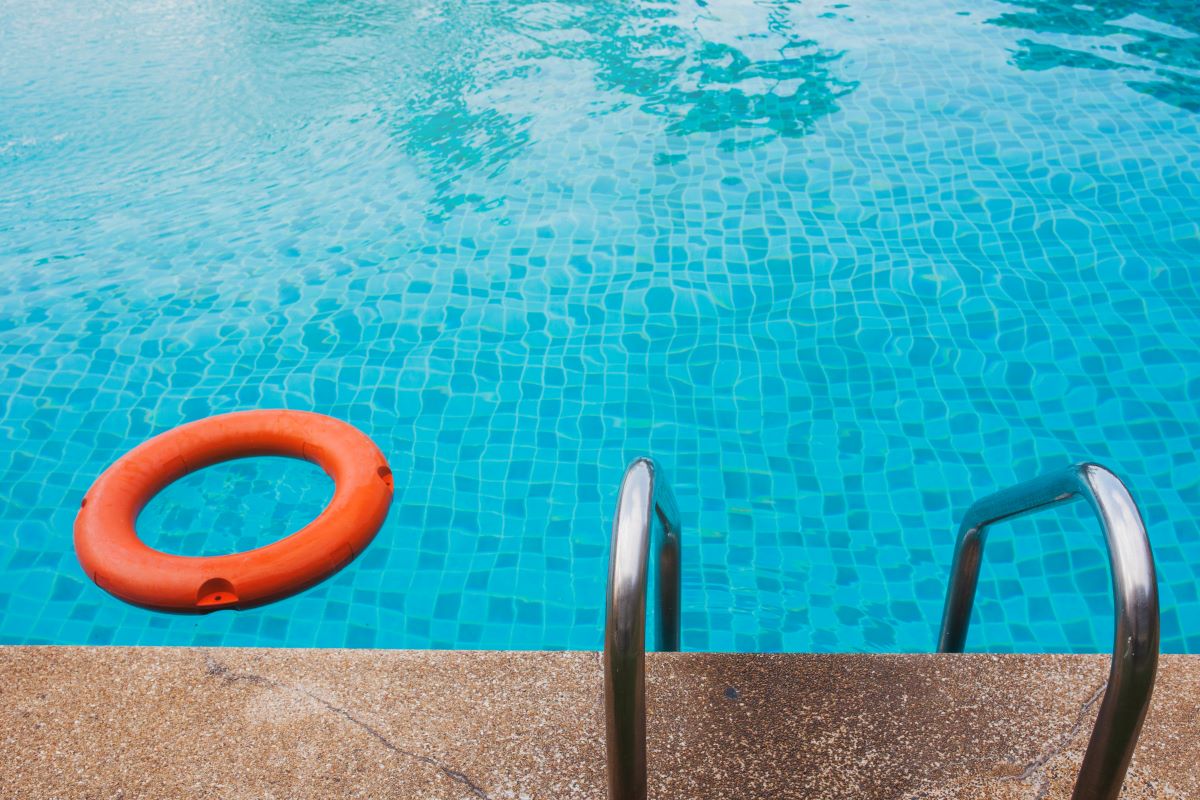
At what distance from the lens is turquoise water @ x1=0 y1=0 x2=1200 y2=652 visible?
3.46 meters

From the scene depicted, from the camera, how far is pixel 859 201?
5.42 metres

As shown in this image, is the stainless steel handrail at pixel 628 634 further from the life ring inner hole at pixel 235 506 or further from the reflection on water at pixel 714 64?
the reflection on water at pixel 714 64

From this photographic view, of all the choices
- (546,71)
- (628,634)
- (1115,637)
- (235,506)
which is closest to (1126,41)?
(546,71)

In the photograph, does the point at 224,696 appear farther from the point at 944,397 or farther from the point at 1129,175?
the point at 1129,175

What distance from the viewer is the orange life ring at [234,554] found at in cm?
310

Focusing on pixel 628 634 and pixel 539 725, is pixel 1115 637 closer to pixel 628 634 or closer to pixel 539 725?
pixel 628 634

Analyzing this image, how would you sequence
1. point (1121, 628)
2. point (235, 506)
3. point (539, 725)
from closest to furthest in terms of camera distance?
point (1121, 628) → point (539, 725) → point (235, 506)

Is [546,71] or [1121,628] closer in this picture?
[1121,628]

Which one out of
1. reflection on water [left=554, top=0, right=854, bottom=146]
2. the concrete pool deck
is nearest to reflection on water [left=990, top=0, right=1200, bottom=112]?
reflection on water [left=554, top=0, right=854, bottom=146]

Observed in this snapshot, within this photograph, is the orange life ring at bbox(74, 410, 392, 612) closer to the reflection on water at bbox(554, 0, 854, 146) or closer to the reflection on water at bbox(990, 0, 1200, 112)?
the reflection on water at bbox(554, 0, 854, 146)

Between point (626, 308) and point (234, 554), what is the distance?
2.26 meters

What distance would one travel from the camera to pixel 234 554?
3.27 meters

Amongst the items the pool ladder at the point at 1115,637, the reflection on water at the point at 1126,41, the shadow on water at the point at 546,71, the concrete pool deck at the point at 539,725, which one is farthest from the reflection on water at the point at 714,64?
the pool ladder at the point at 1115,637

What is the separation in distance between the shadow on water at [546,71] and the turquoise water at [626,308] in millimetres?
47
